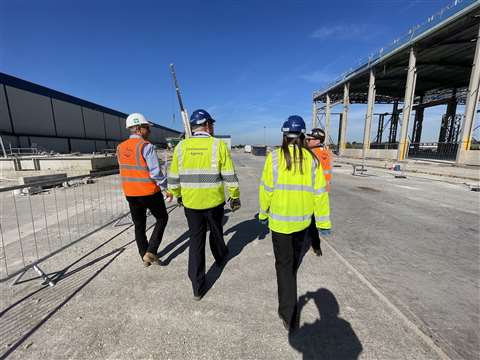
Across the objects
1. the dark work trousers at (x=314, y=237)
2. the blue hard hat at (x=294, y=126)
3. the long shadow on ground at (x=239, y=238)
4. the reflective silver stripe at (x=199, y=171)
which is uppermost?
the blue hard hat at (x=294, y=126)

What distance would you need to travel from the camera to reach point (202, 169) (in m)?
2.41

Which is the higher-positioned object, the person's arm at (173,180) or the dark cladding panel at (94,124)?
the dark cladding panel at (94,124)

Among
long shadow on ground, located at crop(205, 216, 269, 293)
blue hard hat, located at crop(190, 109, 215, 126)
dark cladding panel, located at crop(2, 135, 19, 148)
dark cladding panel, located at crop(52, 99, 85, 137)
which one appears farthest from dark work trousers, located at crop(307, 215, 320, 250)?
dark cladding panel, located at crop(52, 99, 85, 137)

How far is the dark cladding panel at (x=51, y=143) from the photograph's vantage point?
23609 millimetres

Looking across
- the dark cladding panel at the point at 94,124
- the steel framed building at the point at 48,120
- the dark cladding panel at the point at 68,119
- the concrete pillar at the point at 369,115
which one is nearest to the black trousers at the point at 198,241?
the steel framed building at the point at 48,120

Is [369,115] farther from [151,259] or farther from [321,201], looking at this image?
[151,259]

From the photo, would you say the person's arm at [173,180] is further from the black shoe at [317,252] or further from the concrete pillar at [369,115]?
the concrete pillar at [369,115]

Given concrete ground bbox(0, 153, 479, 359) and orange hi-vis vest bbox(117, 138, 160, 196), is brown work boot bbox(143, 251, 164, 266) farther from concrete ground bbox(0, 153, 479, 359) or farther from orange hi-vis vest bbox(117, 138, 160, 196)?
orange hi-vis vest bbox(117, 138, 160, 196)

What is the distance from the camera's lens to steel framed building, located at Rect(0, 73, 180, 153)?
21281 millimetres

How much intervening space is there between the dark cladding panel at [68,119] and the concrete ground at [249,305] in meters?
31.7

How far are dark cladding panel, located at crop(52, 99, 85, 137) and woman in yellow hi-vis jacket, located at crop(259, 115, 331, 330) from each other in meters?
34.4

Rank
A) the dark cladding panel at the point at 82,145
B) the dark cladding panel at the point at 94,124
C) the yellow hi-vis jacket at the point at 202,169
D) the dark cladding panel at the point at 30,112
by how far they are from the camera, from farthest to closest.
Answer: the dark cladding panel at the point at 94,124 < the dark cladding panel at the point at 82,145 < the dark cladding panel at the point at 30,112 < the yellow hi-vis jacket at the point at 202,169

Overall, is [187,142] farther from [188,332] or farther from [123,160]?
[188,332]

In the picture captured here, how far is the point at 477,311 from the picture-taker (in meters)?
2.26
